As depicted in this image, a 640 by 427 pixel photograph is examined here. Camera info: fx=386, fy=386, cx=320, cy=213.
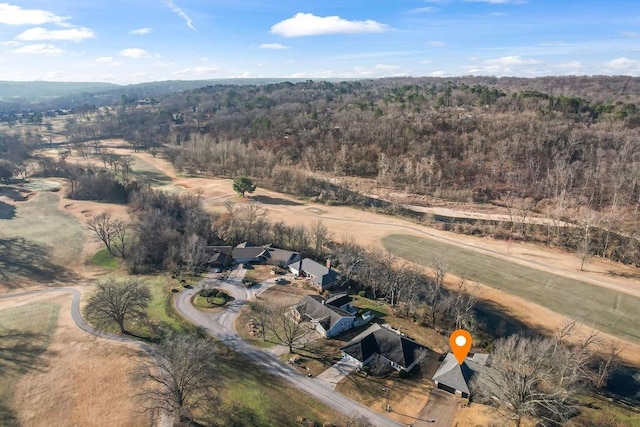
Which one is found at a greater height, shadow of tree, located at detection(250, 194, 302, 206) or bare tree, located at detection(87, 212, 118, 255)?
bare tree, located at detection(87, 212, 118, 255)

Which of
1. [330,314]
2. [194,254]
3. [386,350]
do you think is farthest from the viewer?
[194,254]

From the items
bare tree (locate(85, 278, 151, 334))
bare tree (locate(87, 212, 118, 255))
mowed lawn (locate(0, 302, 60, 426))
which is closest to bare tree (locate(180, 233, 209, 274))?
bare tree (locate(85, 278, 151, 334))

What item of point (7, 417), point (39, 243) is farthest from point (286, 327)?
point (39, 243)

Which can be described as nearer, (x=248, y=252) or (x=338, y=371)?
(x=338, y=371)

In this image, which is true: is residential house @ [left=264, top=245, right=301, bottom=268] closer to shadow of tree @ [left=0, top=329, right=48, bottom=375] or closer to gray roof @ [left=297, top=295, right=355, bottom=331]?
gray roof @ [left=297, top=295, right=355, bottom=331]

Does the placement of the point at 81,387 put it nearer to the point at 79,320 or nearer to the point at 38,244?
the point at 79,320

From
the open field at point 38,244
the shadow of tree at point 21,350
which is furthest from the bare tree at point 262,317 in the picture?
the open field at point 38,244
